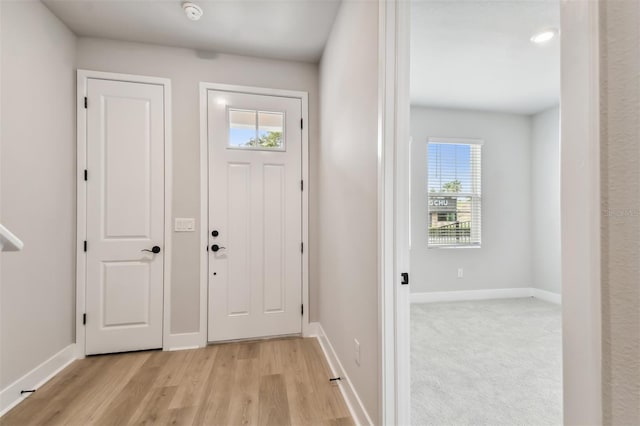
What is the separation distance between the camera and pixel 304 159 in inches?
112

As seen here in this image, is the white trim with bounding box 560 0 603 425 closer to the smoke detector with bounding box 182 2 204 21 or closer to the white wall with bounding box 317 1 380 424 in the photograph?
the white wall with bounding box 317 1 380 424

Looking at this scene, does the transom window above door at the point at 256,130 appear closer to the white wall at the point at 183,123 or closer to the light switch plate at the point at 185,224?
the white wall at the point at 183,123

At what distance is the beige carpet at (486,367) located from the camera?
1.72 metres

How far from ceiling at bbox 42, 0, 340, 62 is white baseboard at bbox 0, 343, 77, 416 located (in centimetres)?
262

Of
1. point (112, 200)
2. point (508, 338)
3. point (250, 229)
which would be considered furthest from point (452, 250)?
point (112, 200)

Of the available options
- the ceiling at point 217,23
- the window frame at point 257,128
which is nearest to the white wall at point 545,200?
the ceiling at point 217,23

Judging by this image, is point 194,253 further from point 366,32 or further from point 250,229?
point 366,32

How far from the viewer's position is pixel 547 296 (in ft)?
13.0

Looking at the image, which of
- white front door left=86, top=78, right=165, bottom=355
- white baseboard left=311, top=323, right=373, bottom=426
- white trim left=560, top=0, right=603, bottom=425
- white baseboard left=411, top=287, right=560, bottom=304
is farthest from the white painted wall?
white baseboard left=411, top=287, right=560, bottom=304

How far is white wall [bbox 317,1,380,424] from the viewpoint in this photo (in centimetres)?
150

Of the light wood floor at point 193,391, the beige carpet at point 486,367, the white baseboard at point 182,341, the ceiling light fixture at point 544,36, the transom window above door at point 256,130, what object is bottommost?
the light wood floor at point 193,391

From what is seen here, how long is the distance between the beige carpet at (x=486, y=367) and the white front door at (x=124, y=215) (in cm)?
228

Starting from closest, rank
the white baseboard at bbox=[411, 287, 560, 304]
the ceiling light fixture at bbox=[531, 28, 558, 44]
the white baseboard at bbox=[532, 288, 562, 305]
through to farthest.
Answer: the ceiling light fixture at bbox=[531, 28, 558, 44] → the white baseboard at bbox=[532, 288, 562, 305] → the white baseboard at bbox=[411, 287, 560, 304]

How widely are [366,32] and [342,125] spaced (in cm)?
60
